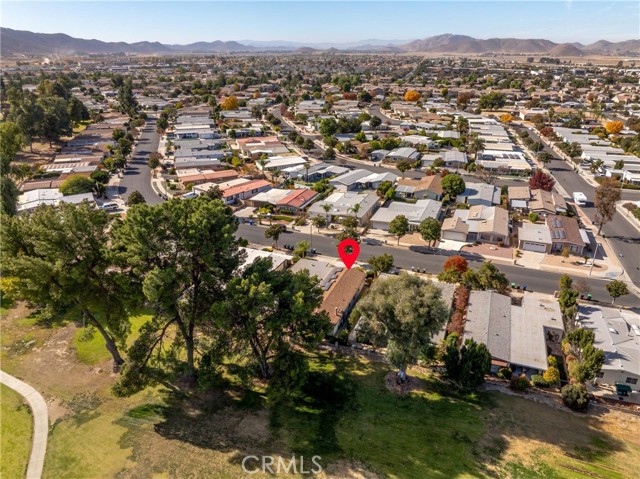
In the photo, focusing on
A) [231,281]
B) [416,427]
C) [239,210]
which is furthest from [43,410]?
[239,210]

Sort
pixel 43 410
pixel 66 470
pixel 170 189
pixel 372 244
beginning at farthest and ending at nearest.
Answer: pixel 170 189
pixel 372 244
pixel 43 410
pixel 66 470

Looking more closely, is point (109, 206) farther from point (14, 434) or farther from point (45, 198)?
point (14, 434)

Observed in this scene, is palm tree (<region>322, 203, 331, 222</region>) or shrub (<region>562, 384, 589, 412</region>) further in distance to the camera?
palm tree (<region>322, 203, 331, 222</region>)

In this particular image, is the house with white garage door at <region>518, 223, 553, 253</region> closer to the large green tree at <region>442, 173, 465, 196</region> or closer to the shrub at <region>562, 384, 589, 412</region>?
the large green tree at <region>442, 173, 465, 196</region>

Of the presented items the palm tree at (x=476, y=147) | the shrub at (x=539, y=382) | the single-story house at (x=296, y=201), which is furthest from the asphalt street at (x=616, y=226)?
the single-story house at (x=296, y=201)

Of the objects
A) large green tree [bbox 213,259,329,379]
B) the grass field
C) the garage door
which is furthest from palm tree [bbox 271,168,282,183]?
large green tree [bbox 213,259,329,379]

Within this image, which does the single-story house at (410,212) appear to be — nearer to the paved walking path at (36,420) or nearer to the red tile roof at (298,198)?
the red tile roof at (298,198)

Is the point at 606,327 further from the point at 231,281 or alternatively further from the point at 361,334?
the point at 231,281
